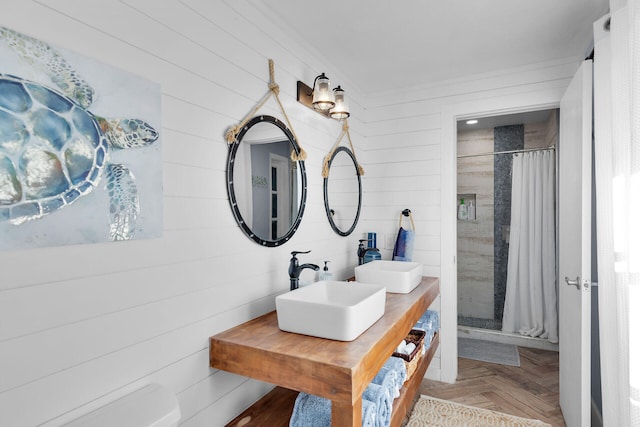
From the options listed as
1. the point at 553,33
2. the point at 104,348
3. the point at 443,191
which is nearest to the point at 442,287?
the point at 443,191

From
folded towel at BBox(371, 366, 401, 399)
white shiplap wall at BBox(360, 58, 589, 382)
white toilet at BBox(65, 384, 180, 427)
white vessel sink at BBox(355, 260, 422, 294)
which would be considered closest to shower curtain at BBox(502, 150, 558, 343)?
white shiplap wall at BBox(360, 58, 589, 382)

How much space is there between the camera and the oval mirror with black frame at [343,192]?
254 centimetres

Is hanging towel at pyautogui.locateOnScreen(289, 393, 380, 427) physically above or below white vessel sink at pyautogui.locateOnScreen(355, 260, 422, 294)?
below

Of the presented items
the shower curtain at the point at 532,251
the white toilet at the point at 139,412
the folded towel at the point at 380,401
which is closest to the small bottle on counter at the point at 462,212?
the shower curtain at the point at 532,251

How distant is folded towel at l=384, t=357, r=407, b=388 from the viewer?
1.82m

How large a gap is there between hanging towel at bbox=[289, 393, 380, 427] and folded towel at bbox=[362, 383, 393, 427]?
3 cm

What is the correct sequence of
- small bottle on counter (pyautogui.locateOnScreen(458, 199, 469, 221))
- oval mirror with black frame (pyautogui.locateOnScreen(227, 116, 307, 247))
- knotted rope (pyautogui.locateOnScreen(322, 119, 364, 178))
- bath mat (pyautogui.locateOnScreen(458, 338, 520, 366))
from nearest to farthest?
1. oval mirror with black frame (pyautogui.locateOnScreen(227, 116, 307, 247))
2. knotted rope (pyautogui.locateOnScreen(322, 119, 364, 178))
3. bath mat (pyautogui.locateOnScreen(458, 338, 520, 366))
4. small bottle on counter (pyautogui.locateOnScreen(458, 199, 469, 221))

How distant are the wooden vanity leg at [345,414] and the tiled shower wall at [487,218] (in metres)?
3.29

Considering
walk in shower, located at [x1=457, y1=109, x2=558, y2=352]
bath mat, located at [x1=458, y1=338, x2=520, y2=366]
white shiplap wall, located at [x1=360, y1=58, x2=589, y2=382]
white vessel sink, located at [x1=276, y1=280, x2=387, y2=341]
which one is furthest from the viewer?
walk in shower, located at [x1=457, y1=109, x2=558, y2=352]

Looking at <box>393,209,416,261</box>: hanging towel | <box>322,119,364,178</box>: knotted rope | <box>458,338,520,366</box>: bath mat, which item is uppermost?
<box>322,119,364,178</box>: knotted rope

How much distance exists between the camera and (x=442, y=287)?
2.86 meters

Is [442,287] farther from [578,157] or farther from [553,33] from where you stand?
[553,33]

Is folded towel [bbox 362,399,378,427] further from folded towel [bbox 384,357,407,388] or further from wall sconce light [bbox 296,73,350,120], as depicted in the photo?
wall sconce light [bbox 296,73,350,120]

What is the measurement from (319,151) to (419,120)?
1.07 meters
